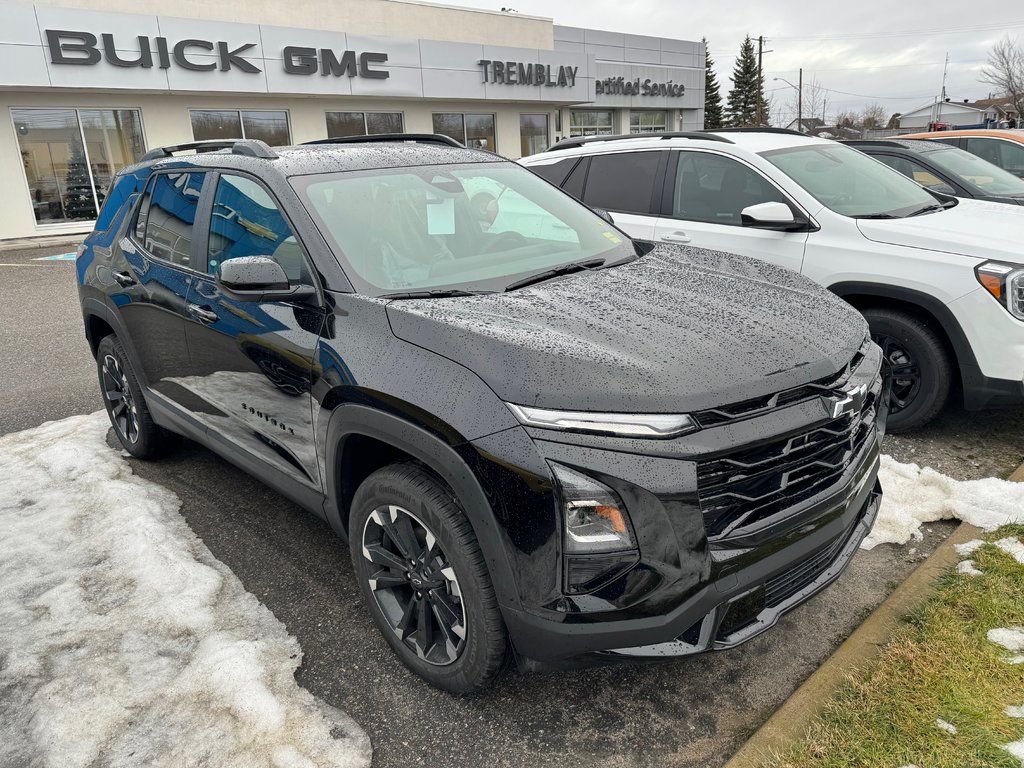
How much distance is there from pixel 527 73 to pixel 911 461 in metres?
21.7

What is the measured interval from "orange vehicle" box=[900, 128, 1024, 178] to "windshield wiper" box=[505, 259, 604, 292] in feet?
30.5

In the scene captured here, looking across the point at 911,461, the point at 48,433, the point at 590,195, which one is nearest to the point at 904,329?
the point at 911,461

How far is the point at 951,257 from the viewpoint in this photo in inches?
162

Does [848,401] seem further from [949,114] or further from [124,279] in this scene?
[949,114]

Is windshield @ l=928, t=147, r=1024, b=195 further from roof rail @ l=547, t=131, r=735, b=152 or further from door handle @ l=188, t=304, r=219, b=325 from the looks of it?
door handle @ l=188, t=304, r=219, b=325

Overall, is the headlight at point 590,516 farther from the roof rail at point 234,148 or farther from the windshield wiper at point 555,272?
the roof rail at point 234,148

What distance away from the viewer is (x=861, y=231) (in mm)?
4508

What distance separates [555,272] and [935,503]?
2.26 m

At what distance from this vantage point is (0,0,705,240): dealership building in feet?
51.9

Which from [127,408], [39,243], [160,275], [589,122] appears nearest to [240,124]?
[39,243]

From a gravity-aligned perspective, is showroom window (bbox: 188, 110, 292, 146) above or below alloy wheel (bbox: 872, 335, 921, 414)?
above

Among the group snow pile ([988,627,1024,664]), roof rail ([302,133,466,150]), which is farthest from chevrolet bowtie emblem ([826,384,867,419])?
roof rail ([302,133,466,150])

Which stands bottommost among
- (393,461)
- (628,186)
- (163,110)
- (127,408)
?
(127,408)

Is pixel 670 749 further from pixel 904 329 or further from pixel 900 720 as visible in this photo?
pixel 904 329
